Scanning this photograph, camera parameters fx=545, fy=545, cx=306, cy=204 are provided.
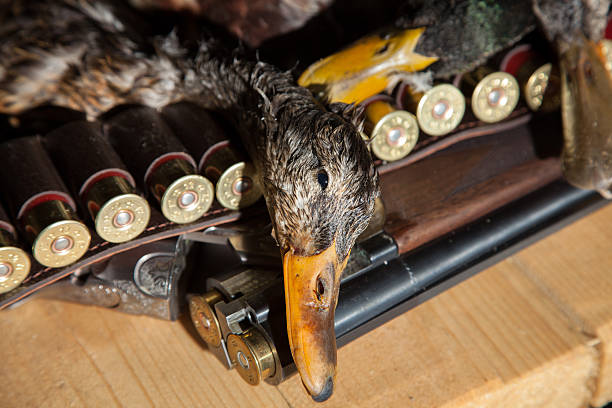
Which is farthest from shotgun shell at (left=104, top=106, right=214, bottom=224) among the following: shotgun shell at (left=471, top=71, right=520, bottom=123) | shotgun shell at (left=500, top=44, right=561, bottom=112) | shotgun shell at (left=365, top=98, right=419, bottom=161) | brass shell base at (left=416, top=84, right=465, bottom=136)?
shotgun shell at (left=500, top=44, right=561, bottom=112)

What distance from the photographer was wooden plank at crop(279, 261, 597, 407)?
937mm

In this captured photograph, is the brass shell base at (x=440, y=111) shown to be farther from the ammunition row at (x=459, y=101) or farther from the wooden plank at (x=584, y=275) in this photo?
the wooden plank at (x=584, y=275)

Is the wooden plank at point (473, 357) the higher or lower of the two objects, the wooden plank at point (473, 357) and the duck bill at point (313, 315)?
the lower

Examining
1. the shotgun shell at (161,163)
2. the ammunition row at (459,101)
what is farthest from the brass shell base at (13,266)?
the ammunition row at (459,101)

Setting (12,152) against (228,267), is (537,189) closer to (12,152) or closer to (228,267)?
(228,267)

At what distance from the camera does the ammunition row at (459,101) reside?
3.30 ft

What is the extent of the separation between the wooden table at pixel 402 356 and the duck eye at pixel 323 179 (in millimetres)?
349

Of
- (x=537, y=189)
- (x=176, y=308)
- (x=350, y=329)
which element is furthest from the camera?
(x=537, y=189)

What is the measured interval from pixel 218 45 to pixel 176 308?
54cm

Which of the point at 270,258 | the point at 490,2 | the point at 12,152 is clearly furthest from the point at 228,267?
the point at 490,2

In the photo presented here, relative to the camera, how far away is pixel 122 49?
111cm

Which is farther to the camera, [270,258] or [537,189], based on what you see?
[537,189]

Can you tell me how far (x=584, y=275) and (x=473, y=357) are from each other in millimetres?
353

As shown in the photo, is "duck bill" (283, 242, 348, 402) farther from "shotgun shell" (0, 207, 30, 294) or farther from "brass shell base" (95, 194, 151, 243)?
"shotgun shell" (0, 207, 30, 294)
